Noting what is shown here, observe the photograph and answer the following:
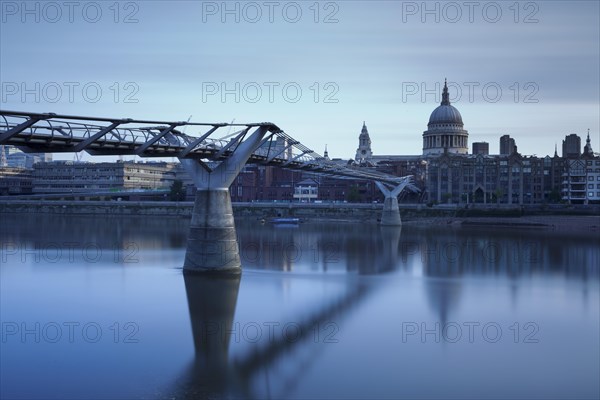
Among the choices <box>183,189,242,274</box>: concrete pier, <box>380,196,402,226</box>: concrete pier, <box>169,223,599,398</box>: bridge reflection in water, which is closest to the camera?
<box>169,223,599,398</box>: bridge reflection in water

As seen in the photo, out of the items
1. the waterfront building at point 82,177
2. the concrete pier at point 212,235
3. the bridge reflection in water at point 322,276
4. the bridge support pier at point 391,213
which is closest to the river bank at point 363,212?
the bridge support pier at point 391,213

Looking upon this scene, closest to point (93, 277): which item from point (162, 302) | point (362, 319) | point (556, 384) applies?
point (162, 302)

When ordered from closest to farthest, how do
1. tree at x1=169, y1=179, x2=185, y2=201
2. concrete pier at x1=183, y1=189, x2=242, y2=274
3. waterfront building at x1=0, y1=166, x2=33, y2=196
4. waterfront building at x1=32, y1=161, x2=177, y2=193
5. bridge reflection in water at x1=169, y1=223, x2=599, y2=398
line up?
bridge reflection in water at x1=169, y1=223, x2=599, y2=398, concrete pier at x1=183, y1=189, x2=242, y2=274, tree at x1=169, y1=179, x2=185, y2=201, waterfront building at x1=0, y1=166, x2=33, y2=196, waterfront building at x1=32, y1=161, x2=177, y2=193

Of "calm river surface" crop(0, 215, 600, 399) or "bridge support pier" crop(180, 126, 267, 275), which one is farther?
"bridge support pier" crop(180, 126, 267, 275)

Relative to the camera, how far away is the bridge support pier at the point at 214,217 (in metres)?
36.7

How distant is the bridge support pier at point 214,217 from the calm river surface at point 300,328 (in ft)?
4.66

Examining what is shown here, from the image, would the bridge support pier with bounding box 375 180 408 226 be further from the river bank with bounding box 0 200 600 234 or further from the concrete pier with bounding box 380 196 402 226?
the river bank with bounding box 0 200 600 234

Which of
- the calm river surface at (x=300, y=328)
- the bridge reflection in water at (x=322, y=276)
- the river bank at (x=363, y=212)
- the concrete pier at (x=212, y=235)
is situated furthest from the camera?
the river bank at (x=363, y=212)

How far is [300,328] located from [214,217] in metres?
12.3

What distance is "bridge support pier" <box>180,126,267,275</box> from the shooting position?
1444 inches

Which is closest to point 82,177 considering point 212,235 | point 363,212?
point 363,212

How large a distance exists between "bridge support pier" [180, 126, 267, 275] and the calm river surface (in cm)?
142

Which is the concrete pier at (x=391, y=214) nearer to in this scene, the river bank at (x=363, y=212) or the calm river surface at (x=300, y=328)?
the river bank at (x=363, y=212)

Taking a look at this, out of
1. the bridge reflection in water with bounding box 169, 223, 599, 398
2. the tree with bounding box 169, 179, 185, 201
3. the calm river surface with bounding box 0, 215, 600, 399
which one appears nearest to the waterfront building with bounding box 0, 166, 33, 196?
the tree with bounding box 169, 179, 185, 201
